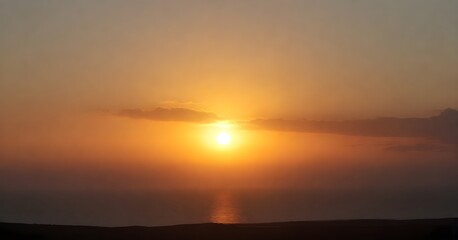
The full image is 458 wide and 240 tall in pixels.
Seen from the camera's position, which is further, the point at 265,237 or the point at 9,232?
the point at 265,237

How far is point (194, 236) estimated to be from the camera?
1062 inches

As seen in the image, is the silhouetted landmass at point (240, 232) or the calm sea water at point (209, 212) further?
the calm sea water at point (209, 212)

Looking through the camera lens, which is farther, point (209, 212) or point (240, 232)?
point (209, 212)

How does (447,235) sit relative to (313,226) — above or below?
below

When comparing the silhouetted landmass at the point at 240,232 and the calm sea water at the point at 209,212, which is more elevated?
the calm sea water at the point at 209,212

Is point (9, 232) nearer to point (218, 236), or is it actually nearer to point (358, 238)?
point (218, 236)

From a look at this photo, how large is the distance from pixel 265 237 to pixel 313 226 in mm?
3536

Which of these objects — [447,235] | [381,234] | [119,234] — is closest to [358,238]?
[381,234]

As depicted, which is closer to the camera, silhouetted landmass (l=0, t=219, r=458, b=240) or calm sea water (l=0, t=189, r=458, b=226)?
silhouetted landmass (l=0, t=219, r=458, b=240)

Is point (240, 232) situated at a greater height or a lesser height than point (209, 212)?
lesser

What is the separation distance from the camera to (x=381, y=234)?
89.5 feet

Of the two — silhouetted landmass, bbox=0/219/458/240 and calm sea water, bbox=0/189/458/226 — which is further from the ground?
calm sea water, bbox=0/189/458/226

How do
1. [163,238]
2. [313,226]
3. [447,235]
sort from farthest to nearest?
[313,226]
[163,238]
[447,235]

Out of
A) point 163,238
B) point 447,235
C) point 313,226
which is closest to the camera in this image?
point 447,235
